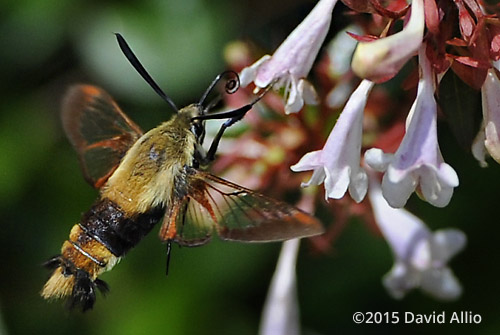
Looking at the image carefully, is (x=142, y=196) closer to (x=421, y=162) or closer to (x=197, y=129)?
(x=197, y=129)

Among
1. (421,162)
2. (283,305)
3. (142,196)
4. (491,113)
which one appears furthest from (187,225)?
(283,305)

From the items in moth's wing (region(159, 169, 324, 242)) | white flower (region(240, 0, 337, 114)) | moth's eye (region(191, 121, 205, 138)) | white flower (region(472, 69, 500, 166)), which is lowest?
white flower (region(472, 69, 500, 166))

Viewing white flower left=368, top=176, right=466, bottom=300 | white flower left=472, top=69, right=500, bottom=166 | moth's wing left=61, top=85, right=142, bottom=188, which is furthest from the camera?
white flower left=368, top=176, right=466, bottom=300

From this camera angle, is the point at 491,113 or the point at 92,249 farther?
the point at 92,249

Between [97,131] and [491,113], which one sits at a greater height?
[97,131]

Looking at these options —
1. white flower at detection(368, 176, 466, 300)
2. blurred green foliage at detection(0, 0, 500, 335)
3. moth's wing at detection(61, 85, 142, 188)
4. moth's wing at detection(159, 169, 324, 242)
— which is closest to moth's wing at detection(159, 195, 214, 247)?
moth's wing at detection(159, 169, 324, 242)

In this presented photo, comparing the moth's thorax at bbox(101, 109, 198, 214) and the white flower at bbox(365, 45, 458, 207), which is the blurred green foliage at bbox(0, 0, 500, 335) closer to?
the moth's thorax at bbox(101, 109, 198, 214)

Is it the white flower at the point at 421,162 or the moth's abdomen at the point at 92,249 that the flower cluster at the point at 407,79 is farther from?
the moth's abdomen at the point at 92,249
